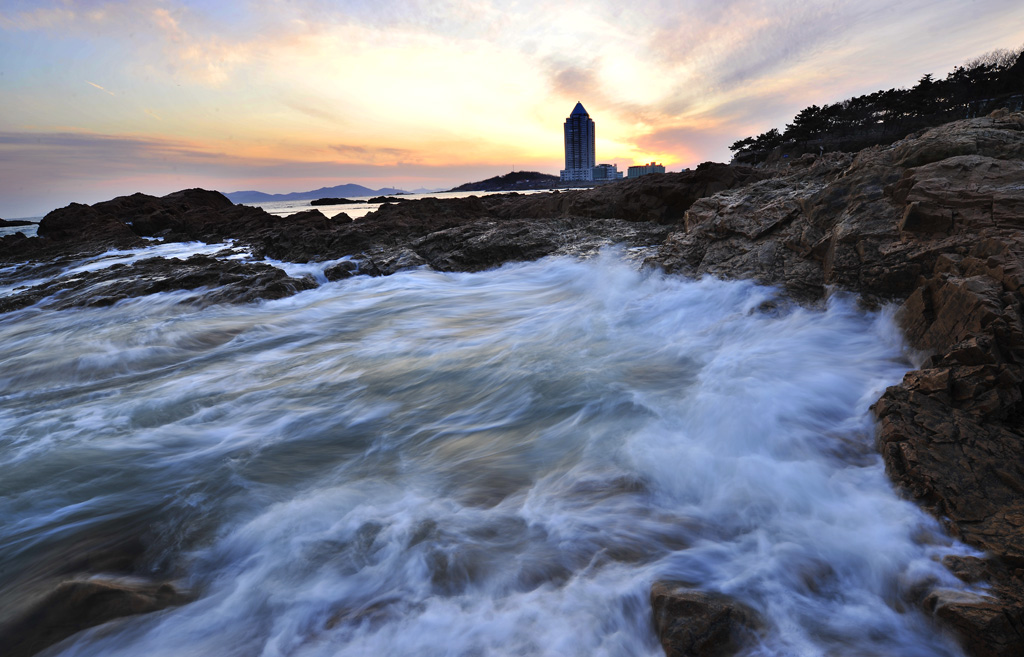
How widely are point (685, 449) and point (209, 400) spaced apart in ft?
16.1

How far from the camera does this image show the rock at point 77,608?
7.34 feet

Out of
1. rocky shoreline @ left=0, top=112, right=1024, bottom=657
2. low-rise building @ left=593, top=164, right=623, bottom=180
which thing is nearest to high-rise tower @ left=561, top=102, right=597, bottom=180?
low-rise building @ left=593, top=164, right=623, bottom=180

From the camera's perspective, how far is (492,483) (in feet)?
11.2

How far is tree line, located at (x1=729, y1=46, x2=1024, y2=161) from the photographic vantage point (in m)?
38.2

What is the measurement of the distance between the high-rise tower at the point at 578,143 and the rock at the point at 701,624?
156 meters

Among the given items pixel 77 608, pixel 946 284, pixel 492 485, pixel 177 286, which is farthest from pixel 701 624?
pixel 177 286

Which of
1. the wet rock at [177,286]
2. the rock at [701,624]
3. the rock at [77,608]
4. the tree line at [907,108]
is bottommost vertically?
the rock at [77,608]

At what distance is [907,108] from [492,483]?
5654cm

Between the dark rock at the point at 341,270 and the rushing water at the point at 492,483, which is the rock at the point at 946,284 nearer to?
the rushing water at the point at 492,483

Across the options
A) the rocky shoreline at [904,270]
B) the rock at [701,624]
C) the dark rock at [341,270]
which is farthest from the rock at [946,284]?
the dark rock at [341,270]

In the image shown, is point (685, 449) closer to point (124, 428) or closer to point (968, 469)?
point (968, 469)

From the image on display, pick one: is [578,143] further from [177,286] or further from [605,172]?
[177,286]

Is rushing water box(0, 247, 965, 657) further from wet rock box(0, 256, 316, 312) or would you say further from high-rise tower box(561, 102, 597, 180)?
high-rise tower box(561, 102, 597, 180)

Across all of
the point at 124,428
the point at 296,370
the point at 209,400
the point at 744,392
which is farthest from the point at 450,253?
the point at 744,392
